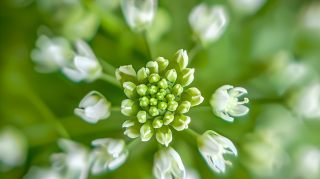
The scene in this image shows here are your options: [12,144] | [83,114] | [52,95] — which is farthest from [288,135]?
[12,144]

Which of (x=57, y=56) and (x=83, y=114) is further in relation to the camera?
(x=57, y=56)

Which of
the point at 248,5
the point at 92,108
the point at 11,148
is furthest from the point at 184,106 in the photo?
the point at 11,148

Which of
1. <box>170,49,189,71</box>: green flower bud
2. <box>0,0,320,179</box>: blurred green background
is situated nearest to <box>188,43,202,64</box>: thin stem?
<box>0,0,320,179</box>: blurred green background

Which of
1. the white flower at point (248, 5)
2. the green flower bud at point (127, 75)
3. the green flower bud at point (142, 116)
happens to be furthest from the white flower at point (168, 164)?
the white flower at point (248, 5)

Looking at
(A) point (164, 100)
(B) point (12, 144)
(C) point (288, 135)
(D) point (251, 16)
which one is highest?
(D) point (251, 16)

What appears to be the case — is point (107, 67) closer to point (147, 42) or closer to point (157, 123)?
point (147, 42)

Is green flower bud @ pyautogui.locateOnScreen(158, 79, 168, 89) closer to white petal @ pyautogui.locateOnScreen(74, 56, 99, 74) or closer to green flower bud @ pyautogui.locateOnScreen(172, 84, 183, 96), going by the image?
green flower bud @ pyautogui.locateOnScreen(172, 84, 183, 96)

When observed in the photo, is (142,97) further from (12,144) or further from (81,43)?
(12,144)
